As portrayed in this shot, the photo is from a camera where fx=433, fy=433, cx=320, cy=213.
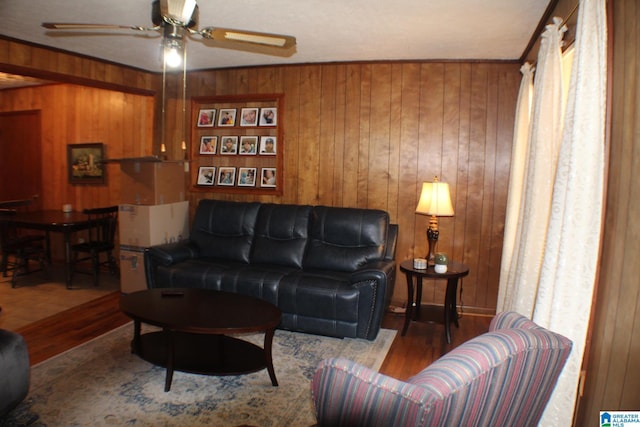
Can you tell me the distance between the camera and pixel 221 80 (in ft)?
Answer: 16.2

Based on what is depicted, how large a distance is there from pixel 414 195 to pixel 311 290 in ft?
5.10

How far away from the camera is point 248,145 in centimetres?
486

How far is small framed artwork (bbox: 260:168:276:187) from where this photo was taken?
15.8 ft

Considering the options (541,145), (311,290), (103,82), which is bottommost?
(311,290)

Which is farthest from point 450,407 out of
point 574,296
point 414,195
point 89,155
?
point 89,155

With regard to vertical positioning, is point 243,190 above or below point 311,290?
above

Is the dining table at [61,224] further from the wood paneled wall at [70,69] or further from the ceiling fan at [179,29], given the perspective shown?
the ceiling fan at [179,29]

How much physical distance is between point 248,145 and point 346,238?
165cm

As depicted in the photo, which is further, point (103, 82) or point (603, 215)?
point (103, 82)

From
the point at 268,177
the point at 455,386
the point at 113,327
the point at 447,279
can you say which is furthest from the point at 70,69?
the point at 455,386

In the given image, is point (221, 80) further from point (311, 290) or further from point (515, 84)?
point (515, 84)

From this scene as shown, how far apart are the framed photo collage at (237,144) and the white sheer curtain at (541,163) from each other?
107 inches

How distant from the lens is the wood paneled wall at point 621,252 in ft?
5.53

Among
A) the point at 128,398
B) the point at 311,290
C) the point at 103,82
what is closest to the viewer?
the point at 128,398
